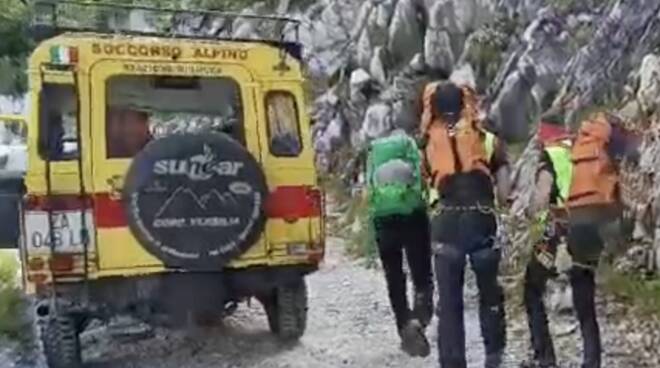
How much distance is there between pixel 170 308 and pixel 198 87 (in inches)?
66.9

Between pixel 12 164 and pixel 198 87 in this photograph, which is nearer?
pixel 198 87

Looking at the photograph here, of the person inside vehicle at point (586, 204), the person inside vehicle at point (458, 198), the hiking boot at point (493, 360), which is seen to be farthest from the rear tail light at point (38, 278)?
the person inside vehicle at point (586, 204)

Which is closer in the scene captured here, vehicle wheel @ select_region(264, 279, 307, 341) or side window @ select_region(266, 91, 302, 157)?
side window @ select_region(266, 91, 302, 157)

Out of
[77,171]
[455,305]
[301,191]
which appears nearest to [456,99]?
[455,305]

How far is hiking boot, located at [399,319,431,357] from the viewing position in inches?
315

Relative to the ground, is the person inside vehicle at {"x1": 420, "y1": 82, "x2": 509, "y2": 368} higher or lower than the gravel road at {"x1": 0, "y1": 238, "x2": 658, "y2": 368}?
higher

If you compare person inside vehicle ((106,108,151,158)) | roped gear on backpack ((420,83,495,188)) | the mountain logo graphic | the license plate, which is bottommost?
the license plate

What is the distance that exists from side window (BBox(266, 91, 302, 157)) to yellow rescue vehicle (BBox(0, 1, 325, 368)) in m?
0.01

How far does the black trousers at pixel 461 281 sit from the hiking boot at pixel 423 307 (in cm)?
134

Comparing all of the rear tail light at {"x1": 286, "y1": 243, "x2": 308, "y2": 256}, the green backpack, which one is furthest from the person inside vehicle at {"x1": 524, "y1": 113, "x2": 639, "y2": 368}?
the rear tail light at {"x1": 286, "y1": 243, "x2": 308, "y2": 256}

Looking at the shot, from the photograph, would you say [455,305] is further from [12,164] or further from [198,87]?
[12,164]

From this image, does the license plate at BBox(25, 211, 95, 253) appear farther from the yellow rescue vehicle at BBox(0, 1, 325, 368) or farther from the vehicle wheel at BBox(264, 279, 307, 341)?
the vehicle wheel at BBox(264, 279, 307, 341)

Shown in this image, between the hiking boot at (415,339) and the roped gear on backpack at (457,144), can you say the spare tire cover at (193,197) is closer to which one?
the hiking boot at (415,339)

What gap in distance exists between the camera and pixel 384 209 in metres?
7.87
